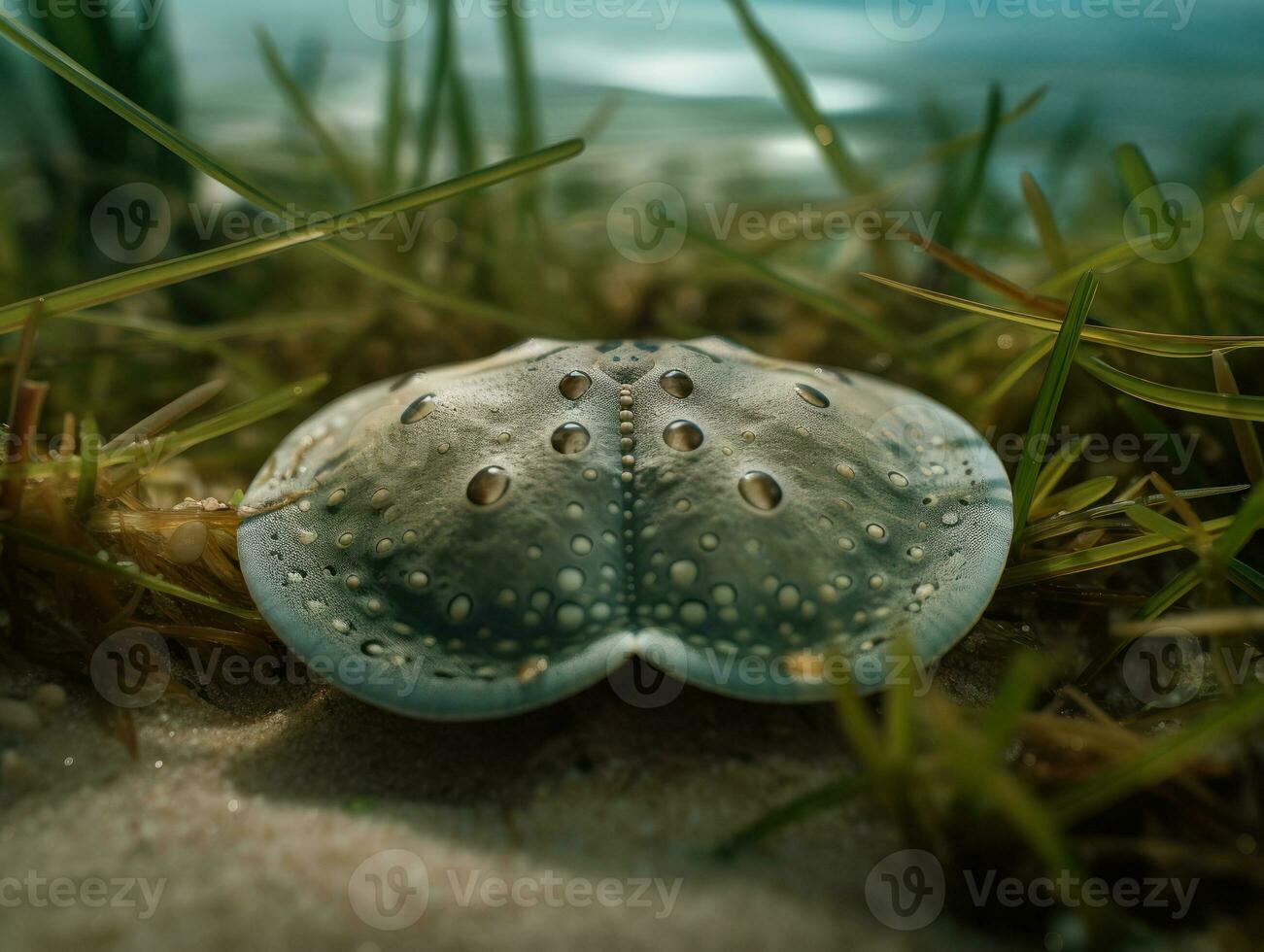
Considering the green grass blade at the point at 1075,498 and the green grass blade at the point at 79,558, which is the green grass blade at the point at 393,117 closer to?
the green grass blade at the point at 79,558

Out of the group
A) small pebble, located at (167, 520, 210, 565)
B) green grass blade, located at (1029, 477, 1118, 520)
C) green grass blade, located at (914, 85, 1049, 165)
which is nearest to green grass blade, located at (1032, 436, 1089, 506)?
green grass blade, located at (1029, 477, 1118, 520)

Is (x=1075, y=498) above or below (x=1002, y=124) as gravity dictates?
below

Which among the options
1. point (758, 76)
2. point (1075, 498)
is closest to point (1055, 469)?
point (1075, 498)

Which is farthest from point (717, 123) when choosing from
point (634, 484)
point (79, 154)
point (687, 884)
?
point (687, 884)

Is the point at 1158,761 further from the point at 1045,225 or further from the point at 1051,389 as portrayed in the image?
the point at 1045,225

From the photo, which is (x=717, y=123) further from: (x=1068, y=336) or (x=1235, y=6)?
(x=1068, y=336)

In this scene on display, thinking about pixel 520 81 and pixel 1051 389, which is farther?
pixel 520 81

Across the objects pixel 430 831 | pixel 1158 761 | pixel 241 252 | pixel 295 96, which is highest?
pixel 295 96
